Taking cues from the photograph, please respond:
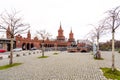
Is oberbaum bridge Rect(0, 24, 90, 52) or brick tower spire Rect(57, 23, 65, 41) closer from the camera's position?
oberbaum bridge Rect(0, 24, 90, 52)

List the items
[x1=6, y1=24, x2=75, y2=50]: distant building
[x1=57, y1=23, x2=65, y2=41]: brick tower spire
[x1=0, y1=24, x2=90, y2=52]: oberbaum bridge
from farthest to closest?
1. [x1=57, y1=23, x2=65, y2=41]: brick tower spire
2. [x1=6, y1=24, x2=75, y2=50]: distant building
3. [x1=0, y1=24, x2=90, y2=52]: oberbaum bridge

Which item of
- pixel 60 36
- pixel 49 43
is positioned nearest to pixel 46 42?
pixel 49 43

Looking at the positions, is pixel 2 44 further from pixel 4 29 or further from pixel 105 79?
pixel 105 79

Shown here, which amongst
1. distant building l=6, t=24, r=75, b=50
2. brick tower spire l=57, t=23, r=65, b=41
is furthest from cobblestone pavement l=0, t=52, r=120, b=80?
brick tower spire l=57, t=23, r=65, b=41

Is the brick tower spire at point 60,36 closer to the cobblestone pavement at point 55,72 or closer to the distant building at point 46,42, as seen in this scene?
the distant building at point 46,42

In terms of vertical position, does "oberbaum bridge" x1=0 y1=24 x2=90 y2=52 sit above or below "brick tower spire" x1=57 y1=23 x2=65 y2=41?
below

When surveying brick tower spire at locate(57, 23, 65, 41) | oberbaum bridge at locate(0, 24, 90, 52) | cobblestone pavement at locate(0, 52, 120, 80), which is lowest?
cobblestone pavement at locate(0, 52, 120, 80)

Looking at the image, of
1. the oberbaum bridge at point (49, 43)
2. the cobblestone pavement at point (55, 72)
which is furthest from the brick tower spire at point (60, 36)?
the cobblestone pavement at point (55, 72)

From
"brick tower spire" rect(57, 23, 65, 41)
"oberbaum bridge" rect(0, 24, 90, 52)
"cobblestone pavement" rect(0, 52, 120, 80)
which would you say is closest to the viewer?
"cobblestone pavement" rect(0, 52, 120, 80)

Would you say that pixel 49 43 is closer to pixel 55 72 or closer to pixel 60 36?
pixel 60 36

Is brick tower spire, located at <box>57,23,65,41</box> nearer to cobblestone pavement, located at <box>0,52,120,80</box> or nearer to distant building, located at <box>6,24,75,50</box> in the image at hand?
distant building, located at <box>6,24,75,50</box>

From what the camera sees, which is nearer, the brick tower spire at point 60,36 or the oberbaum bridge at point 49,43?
the oberbaum bridge at point 49,43

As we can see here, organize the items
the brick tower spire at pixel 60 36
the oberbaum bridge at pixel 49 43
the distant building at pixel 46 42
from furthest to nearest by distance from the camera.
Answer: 1. the brick tower spire at pixel 60 36
2. the distant building at pixel 46 42
3. the oberbaum bridge at pixel 49 43

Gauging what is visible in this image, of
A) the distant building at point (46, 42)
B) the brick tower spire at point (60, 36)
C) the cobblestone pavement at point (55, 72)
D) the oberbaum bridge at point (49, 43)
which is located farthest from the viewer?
the brick tower spire at point (60, 36)
